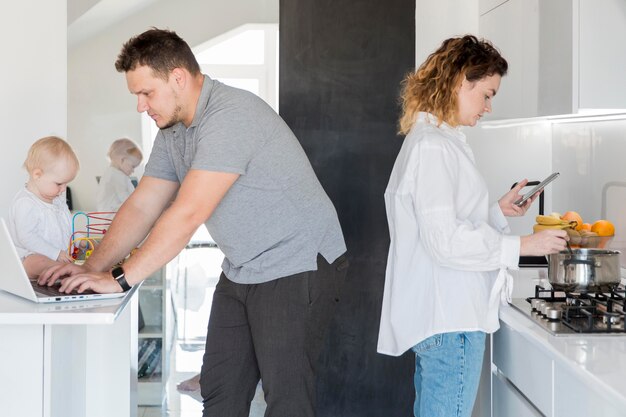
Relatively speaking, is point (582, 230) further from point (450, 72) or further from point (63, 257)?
point (63, 257)

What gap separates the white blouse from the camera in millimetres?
2158

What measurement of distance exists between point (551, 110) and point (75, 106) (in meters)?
2.10

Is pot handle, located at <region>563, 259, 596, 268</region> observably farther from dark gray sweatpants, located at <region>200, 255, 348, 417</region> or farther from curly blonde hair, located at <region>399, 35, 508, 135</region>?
dark gray sweatpants, located at <region>200, 255, 348, 417</region>

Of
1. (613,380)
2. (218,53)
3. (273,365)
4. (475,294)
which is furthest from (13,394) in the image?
(218,53)

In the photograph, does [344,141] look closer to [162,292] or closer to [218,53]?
[218,53]

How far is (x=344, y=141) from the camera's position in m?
3.85

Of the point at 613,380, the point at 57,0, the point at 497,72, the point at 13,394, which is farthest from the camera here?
the point at 57,0

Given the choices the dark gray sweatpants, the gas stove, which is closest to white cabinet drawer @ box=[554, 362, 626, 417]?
the gas stove

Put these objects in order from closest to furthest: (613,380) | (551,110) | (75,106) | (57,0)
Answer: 1. (613,380)
2. (551,110)
3. (57,0)
4. (75,106)

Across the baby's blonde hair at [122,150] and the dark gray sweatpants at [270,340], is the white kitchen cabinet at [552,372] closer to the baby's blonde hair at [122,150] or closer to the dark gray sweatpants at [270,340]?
the dark gray sweatpants at [270,340]

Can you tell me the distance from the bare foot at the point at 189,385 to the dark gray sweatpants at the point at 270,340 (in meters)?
1.57

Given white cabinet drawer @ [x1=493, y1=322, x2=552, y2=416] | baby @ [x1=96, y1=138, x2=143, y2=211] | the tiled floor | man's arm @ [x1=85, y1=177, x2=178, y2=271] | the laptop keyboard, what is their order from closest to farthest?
white cabinet drawer @ [x1=493, y1=322, x2=552, y2=416] < the laptop keyboard < man's arm @ [x1=85, y1=177, x2=178, y2=271] < baby @ [x1=96, y1=138, x2=143, y2=211] < the tiled floor

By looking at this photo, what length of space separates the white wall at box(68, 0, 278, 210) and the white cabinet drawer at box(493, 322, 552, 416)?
2.01 metres

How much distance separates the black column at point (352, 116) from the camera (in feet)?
12.6
